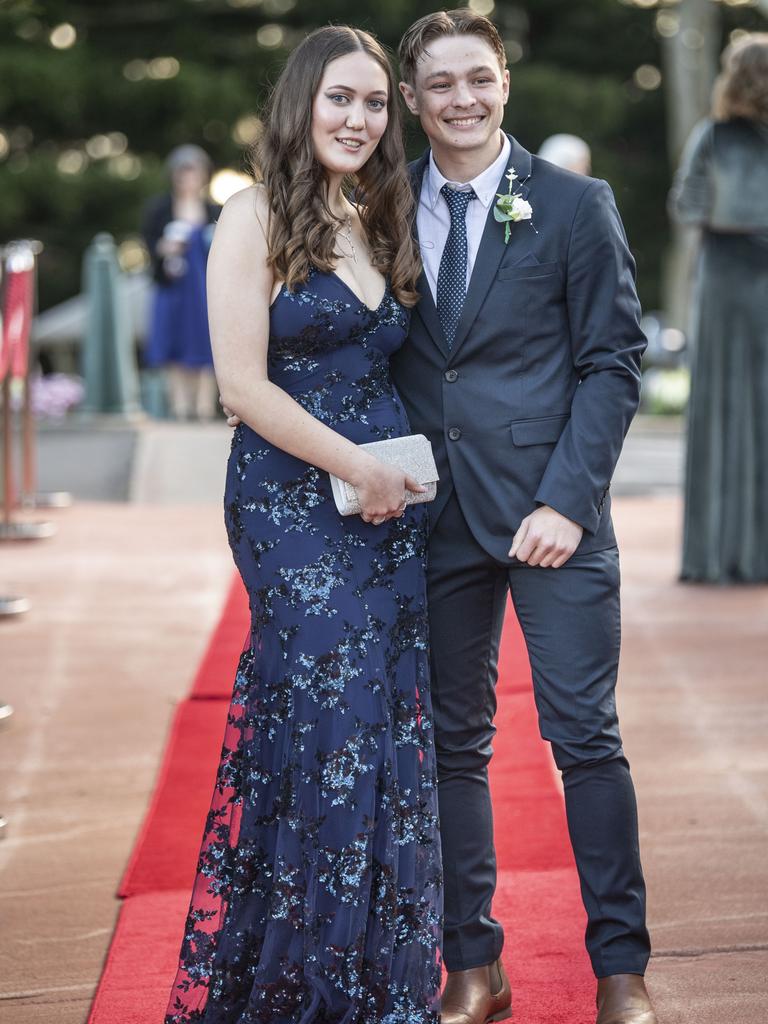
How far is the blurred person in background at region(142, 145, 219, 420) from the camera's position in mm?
13070

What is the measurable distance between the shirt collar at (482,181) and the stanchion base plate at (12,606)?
4.40 m

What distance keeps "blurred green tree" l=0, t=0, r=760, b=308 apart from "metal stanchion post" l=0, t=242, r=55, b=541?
17751 millimetres

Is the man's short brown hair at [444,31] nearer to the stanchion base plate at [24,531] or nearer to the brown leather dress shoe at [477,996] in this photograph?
the brown leather dress shoe at [477,996]

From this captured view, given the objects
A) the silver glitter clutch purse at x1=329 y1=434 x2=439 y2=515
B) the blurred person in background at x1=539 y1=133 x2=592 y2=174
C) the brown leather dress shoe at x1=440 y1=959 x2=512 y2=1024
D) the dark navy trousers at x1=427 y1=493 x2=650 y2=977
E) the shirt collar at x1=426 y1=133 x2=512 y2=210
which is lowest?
the brown leather dress shoe at x1=440 y1=959 x2=512 y2=1024

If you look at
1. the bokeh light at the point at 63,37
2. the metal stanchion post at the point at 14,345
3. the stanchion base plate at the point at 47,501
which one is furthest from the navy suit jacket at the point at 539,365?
the bokeh light at the point at 63,37

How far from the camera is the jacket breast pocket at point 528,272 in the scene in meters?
3.19

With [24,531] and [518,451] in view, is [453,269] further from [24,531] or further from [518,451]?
[24,531]

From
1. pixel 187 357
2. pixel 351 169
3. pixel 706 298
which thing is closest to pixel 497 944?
pixel 351 169

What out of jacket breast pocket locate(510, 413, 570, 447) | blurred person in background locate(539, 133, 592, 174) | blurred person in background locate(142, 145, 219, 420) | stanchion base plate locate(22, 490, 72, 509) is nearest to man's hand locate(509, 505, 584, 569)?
jacket breast pocket locate(510, 413, 570, 447)

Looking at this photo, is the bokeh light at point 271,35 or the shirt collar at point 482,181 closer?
the shirt collar at point 482,181

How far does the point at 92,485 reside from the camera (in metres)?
11.4

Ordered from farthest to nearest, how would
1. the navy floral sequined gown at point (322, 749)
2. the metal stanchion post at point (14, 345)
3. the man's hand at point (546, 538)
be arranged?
the metal stanchion post at point (14, 345), the man's hand at point (546, 538), the navy floral sequined gown at point (322, 749)

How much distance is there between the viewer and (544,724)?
323 centimetres

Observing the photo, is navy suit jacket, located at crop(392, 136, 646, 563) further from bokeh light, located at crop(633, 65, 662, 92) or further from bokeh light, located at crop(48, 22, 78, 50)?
bokeh light, located at crop(633, 65, 662, 92)
